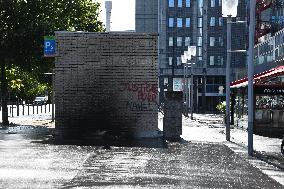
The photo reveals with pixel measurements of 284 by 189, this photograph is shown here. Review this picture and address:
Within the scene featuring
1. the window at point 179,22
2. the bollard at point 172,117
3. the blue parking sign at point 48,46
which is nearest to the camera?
the bollard at point 172,117

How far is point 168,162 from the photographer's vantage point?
14852mm

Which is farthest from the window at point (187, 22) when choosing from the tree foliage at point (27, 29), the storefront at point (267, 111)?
the storefront at point (267, 111)

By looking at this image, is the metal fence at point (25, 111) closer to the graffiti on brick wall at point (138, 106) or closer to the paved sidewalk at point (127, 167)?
the graffiti on brick wall at point (138, 106)

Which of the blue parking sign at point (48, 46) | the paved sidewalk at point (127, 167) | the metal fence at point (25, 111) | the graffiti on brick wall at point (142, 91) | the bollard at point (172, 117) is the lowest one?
the metal fence at point (25, 111)

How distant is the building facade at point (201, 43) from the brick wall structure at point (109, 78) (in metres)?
66.4

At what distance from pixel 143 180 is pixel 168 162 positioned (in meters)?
3.46

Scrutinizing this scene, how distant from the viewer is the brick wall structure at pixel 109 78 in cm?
2408

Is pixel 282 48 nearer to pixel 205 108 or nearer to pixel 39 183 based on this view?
pixel 39 183

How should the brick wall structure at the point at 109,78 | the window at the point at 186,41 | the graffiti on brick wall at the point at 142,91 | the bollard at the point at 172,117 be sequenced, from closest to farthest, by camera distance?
the bollard at the point at 172,117
the brick wall structure at the point at 109,78
the graffiti on brick wall at the point at 142,91
the window at the point at 186,41

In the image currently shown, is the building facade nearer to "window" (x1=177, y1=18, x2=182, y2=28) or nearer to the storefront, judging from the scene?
Answer: "window" (x1=177, y1=18, x2=182, y2=28)

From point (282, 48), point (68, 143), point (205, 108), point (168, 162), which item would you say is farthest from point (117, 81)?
point (205, 108)

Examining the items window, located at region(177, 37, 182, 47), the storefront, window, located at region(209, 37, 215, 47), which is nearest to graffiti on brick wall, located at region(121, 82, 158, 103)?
the storefront

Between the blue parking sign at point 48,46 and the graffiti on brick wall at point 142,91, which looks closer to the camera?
the graffiti on brick wall at point 142,91

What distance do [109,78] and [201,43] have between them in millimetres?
71740
